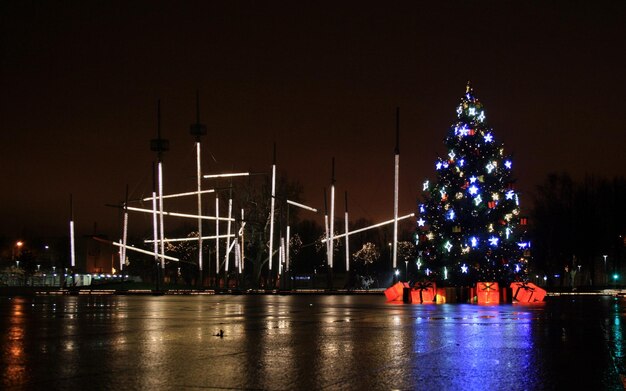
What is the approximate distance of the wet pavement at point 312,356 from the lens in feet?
30.5

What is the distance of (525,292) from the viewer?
3800 centimetres

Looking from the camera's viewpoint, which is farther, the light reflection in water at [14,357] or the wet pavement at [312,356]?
the light reflection in water at [14,357]

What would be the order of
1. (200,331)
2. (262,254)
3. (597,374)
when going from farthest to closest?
(262,254) < (200,331) < (597,374)

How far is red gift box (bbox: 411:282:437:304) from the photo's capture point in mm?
37938

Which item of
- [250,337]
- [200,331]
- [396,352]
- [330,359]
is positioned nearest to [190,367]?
[330,359]

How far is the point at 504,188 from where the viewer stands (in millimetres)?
38688

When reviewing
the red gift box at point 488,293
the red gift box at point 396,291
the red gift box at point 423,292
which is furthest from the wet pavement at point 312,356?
the red gift box at point 396,291

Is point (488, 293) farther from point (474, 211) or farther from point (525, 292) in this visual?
point (474, 211)

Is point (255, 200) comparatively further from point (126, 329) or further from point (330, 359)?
point (330, 359)

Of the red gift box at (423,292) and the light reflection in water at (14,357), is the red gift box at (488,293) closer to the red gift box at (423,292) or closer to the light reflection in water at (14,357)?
the red gift box at (423,292)

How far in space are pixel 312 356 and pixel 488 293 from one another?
86.6ft

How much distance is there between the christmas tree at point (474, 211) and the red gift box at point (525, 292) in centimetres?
67

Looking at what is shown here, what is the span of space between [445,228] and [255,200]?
4226cm

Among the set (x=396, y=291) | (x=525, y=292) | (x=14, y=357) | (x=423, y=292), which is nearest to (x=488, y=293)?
(x=525, y=292)
